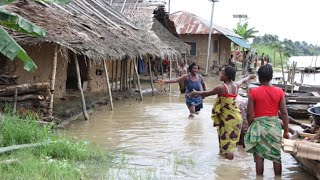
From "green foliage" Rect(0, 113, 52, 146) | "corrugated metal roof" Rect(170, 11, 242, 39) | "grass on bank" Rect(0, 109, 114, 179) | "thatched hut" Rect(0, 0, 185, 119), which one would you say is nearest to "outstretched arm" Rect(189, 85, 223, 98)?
"grass on bank" Rect(0, 109, 114, 179)

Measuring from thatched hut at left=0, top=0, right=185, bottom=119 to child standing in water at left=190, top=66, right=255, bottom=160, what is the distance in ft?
13.7

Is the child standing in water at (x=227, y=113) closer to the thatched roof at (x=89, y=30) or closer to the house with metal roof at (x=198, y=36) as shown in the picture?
the thatched roof at (x=89, y=30)

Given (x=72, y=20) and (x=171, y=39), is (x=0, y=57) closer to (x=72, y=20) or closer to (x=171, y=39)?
(x=72, y=20)

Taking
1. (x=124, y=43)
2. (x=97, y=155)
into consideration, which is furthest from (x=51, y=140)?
(x=124, y=43)

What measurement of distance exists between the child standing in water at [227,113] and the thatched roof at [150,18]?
1160 cm

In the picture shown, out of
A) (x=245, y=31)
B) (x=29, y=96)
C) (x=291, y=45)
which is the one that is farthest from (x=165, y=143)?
(x=291, y=45)

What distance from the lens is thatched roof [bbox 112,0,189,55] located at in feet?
63.3

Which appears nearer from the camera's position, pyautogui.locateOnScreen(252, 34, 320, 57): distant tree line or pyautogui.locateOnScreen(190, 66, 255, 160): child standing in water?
pyautogui.locateOnScreen(190, 66, 255, 160): child standing in water

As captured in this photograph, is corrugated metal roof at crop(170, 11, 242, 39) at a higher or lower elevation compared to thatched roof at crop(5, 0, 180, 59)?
higher

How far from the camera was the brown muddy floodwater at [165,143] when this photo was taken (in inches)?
269

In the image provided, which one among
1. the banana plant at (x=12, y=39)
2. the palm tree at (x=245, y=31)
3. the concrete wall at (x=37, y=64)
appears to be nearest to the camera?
the banana plant at (x=12, y=39)

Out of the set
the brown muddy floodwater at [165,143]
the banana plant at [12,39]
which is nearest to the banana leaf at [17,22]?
the banana plant at [12,39]

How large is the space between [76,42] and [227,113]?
4.74m

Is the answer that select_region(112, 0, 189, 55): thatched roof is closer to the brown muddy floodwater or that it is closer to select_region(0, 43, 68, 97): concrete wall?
the brown muddy floodwater
